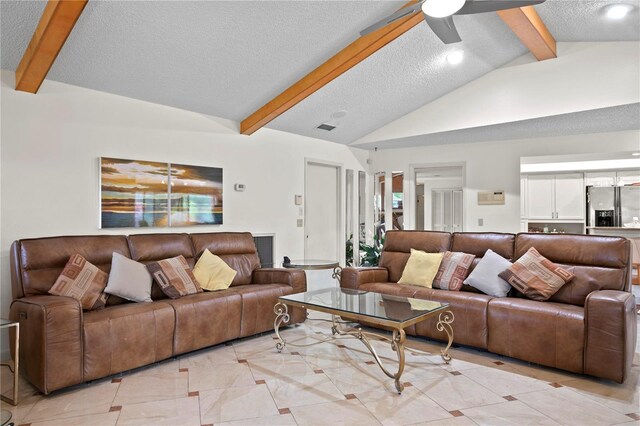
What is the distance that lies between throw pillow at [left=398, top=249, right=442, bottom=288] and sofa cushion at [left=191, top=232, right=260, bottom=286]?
63.6 inches

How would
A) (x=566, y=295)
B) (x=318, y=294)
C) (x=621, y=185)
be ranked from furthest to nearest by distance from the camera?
(x=621, y=185) → (x=318, y=294) → (x=566, y=295)

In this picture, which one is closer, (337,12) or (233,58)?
(337,12)

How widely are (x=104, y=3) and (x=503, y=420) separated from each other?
11.9 ft

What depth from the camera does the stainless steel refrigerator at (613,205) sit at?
266 inches

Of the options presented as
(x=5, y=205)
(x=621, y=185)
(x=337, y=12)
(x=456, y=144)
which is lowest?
(x=5, y=205)

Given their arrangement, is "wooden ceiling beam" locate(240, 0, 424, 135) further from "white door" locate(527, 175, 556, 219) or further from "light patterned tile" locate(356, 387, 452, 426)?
"white door" locate(527, 175, 556, 219)

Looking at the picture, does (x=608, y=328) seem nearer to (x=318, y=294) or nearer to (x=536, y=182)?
(x=318, y=294)

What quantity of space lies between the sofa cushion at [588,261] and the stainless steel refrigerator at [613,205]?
Result: 166 inches

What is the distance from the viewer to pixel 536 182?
7.25m

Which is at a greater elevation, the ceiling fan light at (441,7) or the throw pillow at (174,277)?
the ceiling fan light at (441,7)

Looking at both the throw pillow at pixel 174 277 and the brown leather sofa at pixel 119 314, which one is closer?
the brown leather sofa at pixel 119 314

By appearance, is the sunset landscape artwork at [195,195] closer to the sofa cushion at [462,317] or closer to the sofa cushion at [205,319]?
the sofa cushion at [205,319]

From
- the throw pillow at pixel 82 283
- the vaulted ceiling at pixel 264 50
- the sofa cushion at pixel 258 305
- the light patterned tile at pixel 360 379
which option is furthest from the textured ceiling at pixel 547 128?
the throw pillow at pixel 82 283

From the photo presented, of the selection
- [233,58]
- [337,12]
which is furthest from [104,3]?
[337,12]
